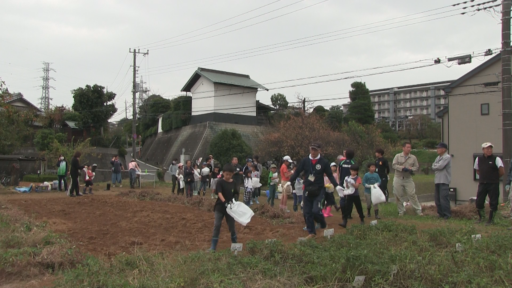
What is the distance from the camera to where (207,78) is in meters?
39.2

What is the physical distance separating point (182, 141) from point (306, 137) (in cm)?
1546

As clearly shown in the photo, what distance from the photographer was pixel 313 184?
7641 millimetres

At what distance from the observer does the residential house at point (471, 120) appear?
20.5 m

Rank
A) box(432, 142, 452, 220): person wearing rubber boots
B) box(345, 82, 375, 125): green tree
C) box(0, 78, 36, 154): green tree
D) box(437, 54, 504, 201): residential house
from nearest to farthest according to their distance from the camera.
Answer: box(432, 142, 452, 220): person wearing rubber boots → box(0, 78, 36, 154): green tree → box(437, 54, 504, 201): residential house → box(345, 82, 375, 125): green tree

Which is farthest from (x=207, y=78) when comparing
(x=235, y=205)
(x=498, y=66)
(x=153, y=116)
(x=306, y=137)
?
(x=235, y=205)

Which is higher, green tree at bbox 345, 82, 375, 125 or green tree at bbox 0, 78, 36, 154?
green tree at bbox 345, 82, 375, 125

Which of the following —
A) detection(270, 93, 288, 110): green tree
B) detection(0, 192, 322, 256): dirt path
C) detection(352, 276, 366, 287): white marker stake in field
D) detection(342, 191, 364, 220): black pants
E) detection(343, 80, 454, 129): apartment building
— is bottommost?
detection(0, 192, 322, 256): dirt path

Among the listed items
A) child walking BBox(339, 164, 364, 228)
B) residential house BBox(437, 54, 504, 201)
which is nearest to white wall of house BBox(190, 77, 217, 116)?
residential house BBox(437, 54, 504, 201)

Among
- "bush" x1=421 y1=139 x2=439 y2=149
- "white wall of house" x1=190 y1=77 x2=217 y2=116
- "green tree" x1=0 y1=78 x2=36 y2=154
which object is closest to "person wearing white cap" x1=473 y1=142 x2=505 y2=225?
"green tree" x1=0 y1=78 x2=36 y2=154

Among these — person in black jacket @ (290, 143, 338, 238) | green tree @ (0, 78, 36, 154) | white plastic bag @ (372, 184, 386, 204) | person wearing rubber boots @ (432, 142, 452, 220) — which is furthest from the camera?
green tree @ (0, 78, 36, 154)

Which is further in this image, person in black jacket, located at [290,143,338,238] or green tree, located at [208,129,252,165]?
green tree, located at [208,129,252,165]

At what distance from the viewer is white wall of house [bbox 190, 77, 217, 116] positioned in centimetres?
4025

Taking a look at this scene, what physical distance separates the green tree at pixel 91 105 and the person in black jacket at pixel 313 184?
37.2 metres

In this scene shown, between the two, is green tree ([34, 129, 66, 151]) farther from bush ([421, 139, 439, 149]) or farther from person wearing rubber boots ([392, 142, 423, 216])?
bush ([421, 139, 439, 149])
